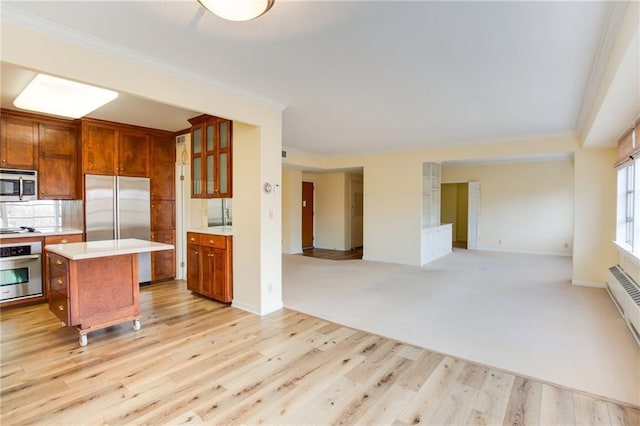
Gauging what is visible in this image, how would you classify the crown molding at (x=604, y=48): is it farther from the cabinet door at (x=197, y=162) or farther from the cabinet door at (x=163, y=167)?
the cabinet door at (x=163, y=167)

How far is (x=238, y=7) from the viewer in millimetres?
1651

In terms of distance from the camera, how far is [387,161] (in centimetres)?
708

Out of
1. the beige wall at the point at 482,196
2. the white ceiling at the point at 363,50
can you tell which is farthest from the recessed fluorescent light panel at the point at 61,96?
the beige wall at the point at 482,196

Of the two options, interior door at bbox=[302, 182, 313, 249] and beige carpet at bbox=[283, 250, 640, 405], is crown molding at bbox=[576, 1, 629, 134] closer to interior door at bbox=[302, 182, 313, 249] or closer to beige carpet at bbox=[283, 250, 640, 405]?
beige carpet at bbox=[283, 250, 640, 405]

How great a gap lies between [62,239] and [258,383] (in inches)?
142

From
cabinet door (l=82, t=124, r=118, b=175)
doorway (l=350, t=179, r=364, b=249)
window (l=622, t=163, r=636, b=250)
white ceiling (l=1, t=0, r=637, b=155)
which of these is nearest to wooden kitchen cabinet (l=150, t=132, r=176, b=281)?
cabinet door (l=82, t=124, r=118, b=175)

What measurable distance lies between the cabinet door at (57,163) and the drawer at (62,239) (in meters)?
0.56

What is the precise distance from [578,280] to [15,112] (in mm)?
8210

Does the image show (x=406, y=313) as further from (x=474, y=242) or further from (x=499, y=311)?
(x=474, y=242)

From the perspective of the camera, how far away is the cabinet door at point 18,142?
393 centimetres

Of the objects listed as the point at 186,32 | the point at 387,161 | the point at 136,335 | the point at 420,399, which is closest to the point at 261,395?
the point at 420,399

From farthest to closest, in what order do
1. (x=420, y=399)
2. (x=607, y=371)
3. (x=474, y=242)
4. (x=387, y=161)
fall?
(x=474, y=242), (x=387, y=161), (x=607, y=371), (x=420, y=399)

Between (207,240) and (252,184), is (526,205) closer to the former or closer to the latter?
(252,184)

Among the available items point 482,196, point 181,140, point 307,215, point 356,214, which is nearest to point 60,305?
point 181,140
